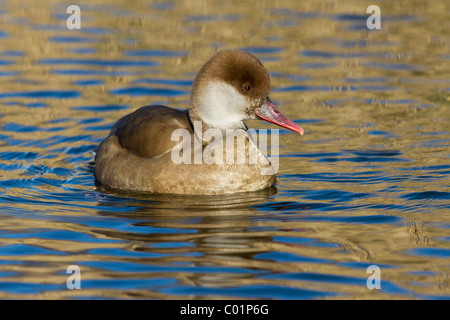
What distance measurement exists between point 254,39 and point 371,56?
2.23 metres

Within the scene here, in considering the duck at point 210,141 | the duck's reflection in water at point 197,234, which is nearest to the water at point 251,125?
the duck's reflection in water at point 197,234

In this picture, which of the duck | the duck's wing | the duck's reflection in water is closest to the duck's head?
the duck

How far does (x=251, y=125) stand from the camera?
39.7 ft

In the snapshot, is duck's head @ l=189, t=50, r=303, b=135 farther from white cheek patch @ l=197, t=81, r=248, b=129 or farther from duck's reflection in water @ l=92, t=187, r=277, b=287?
duck's reflection in water @ l=92, t=187, r=277, b=287

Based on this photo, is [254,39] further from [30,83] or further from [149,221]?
[149,221]

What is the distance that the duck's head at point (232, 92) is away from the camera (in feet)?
28.9

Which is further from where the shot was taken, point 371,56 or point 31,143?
point 371,56

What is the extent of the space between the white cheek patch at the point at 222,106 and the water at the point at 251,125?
86 centimetres

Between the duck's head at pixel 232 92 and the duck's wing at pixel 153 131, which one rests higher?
the duck's head at pixel 232 92

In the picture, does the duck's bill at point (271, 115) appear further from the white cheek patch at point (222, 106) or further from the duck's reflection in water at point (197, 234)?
the duck's reflection in water at point (197, 234)

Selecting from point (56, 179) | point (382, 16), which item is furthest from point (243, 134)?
point (382, 16)

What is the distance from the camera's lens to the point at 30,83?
13.8 meters

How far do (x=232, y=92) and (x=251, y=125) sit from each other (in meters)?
3.22

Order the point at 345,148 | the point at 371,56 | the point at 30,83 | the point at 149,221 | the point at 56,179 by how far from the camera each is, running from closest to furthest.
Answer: the point at 149,221 < the point at 56,179 < the point at 345,148 < the point at 30,83 < the point at 371,56
